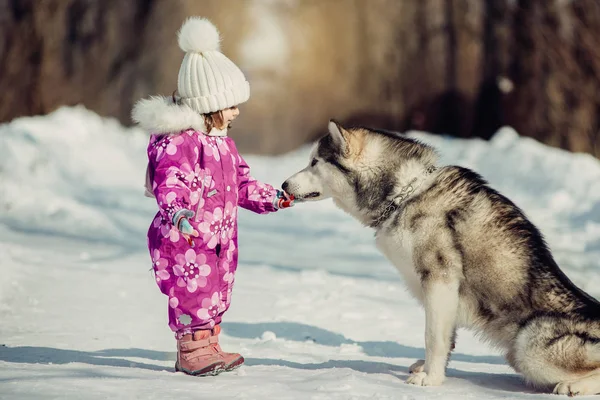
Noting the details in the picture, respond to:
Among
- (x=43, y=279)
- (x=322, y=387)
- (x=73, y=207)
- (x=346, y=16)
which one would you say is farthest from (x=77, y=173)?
(x=322, y=387)

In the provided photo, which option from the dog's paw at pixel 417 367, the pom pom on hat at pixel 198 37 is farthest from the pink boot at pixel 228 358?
the pom pom on hat at pixel 198 37

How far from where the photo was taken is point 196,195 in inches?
135

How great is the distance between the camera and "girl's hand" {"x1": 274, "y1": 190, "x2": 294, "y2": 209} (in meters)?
3.84

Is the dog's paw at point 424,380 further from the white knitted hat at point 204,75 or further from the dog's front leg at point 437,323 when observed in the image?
the white knitted hat at point 204,75

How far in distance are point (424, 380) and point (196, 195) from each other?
127cm

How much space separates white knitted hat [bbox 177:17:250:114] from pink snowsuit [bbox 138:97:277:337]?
18 centimetres

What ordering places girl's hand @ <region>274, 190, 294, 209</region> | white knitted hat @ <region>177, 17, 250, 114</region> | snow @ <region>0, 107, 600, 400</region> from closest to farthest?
snow @ <region>0, 107, 600, 400</region>, white knitted hat @ <region>177, 17, 250, 114</region>, girl's hand @ <region>274, 190, 294, 209</region>

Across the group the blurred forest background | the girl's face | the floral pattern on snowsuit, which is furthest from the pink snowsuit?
the blurred forest background

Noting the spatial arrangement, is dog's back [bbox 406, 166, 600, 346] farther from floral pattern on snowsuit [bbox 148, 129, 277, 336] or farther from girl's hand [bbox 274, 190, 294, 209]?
floral pattern on snowsuit [bbox 148, 129, 277, 336]

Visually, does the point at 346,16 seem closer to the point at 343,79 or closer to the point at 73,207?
the point at 343,79

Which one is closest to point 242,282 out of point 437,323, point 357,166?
point 357,166

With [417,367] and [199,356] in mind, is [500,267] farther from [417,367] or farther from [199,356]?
[199,356]

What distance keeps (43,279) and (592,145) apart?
690 centimetres

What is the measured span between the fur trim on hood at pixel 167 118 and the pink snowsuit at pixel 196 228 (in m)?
0.04
